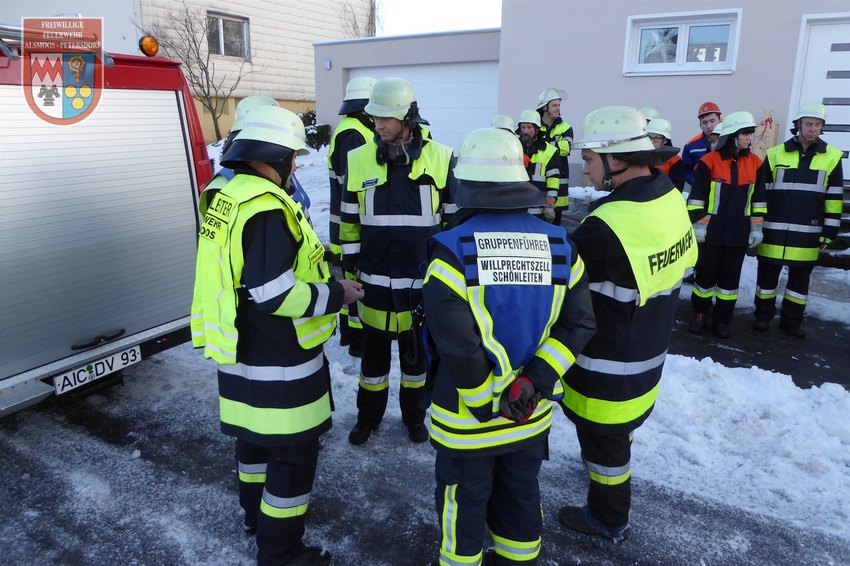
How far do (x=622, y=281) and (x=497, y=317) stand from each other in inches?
27.4

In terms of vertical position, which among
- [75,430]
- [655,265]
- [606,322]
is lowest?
[75,430]

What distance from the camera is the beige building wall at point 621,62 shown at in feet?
30.1

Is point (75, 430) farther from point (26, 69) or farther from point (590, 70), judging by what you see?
point (590, 70)

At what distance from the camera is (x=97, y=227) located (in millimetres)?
4027

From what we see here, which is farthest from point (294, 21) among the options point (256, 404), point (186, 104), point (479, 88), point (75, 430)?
point (256, 404)

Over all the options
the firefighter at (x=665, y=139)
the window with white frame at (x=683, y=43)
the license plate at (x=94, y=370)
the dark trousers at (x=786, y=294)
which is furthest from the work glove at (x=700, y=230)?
the license plate at (x=94, y=370)

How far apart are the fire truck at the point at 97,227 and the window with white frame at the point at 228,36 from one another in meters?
14.8

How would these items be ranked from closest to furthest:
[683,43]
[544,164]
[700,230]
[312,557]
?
[312,557] → [700,230] → [544,164] → [683,43]

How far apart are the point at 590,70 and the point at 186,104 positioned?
26.7 feet

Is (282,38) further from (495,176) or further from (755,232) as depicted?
(495,176)

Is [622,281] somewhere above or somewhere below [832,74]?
below

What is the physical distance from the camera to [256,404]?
8.82ft

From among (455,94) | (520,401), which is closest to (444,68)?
(455,94)

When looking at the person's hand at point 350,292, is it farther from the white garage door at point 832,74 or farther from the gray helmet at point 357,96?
the white garage door at point 832,74
